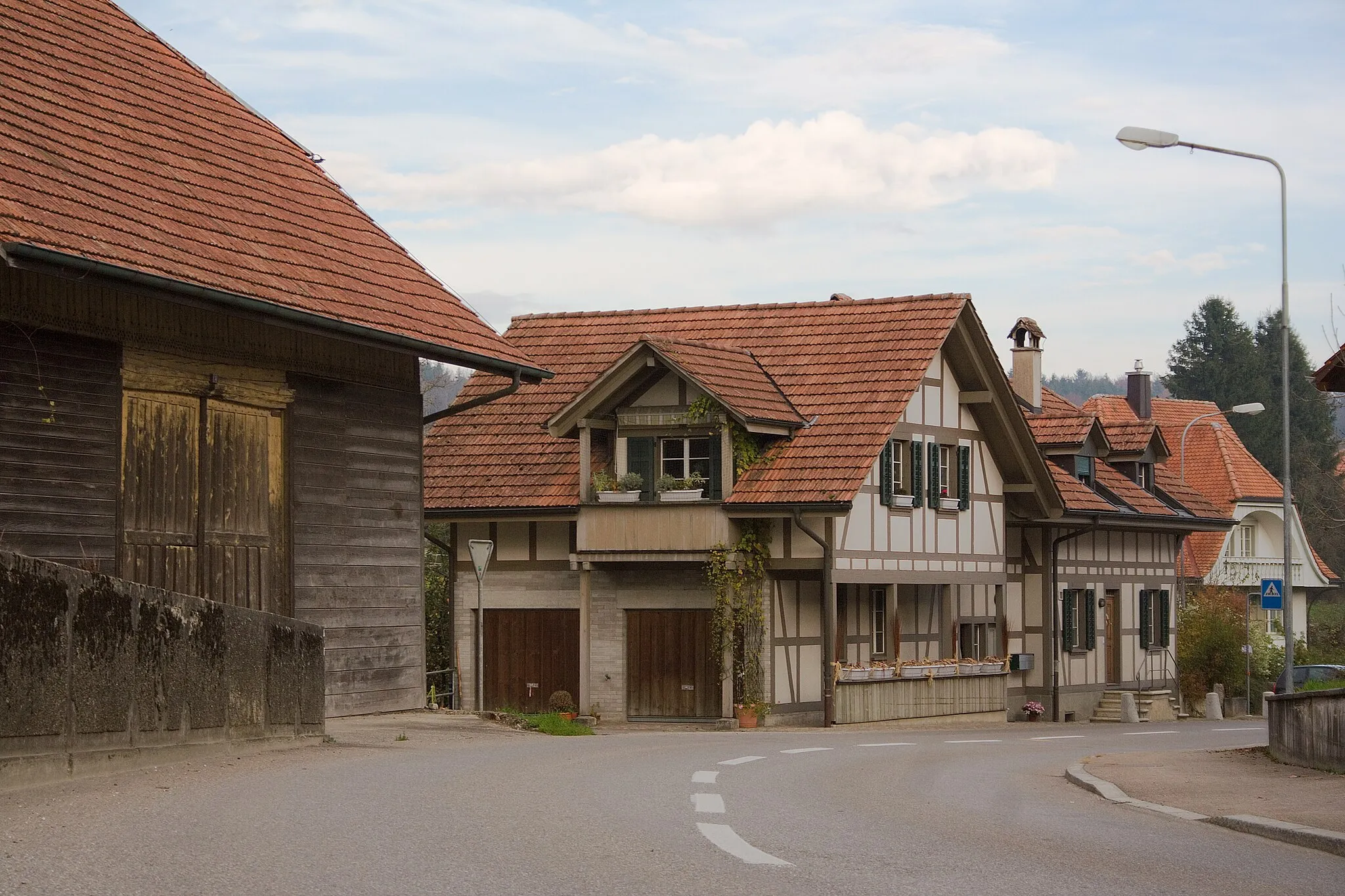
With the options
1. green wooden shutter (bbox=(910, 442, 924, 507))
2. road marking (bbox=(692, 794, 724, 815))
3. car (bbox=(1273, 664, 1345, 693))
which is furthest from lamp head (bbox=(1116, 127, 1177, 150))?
car (bbox=(1273, 664, 1345, 693))

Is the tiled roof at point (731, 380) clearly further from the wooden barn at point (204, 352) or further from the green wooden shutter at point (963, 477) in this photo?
the wooden barn at point (204, 352)

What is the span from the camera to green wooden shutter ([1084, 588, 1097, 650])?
43.1 meters

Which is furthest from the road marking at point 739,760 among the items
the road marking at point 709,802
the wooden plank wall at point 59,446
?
the wooden plank wall at point 59,446

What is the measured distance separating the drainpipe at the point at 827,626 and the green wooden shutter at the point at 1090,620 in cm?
1297

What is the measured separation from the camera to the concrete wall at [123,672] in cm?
1172

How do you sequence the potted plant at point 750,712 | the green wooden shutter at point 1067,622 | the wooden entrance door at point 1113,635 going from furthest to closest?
the wooden entrance door at point 1113,635 → the green wooden shutter at point 1067,622 → the potted plant at point 750,712

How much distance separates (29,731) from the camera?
11805 millimetres

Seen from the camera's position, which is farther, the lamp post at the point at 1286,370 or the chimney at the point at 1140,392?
the chimney at the point at 1140,392

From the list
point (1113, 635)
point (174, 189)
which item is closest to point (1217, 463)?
point (1113, 635)

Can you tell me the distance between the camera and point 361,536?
21.8 meters

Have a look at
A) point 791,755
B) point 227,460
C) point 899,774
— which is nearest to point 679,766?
point 899,774

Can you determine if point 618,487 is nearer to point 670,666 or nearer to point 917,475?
point 670,666

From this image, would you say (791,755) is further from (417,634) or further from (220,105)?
(220,105)

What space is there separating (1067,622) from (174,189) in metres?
27.8
